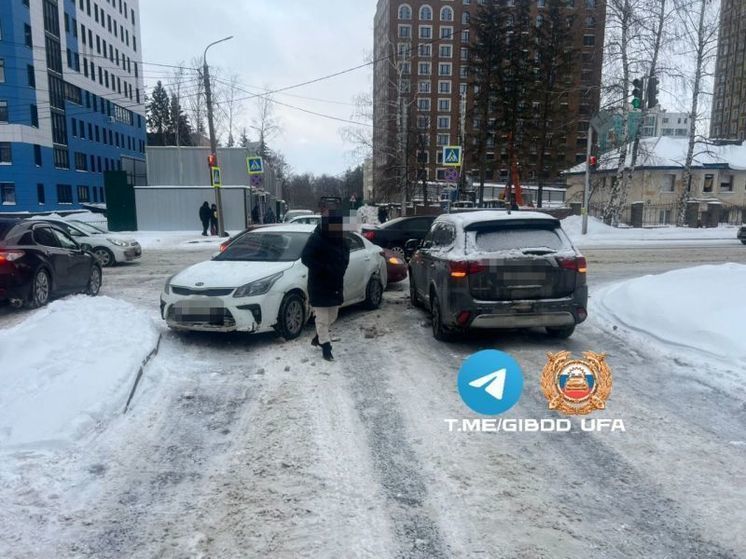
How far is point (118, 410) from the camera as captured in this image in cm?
494

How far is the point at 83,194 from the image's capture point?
188 ft

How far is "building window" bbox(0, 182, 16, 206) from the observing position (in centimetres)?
4597

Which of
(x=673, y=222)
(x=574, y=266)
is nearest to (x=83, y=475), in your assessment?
(x=574, y=266)

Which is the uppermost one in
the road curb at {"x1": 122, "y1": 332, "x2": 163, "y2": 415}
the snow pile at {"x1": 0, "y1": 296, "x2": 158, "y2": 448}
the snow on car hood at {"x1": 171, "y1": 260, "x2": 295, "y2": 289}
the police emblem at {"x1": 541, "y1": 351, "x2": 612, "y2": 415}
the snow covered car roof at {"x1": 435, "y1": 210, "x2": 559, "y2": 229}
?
the snow covered car roof at {"x1": 435, "y1": 210, "x2": 559, "y2": 229}

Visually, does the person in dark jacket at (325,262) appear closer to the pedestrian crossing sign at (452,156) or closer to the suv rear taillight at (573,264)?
the suv rear taillight at (573,264)

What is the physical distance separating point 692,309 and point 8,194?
170ft

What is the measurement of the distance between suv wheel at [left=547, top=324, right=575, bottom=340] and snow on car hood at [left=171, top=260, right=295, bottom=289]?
3.66 meters

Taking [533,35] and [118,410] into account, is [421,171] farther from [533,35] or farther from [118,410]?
[118,410]

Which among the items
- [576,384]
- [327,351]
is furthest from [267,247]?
[576,384]

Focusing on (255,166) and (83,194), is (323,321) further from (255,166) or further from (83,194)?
(83,194)

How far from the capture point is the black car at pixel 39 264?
30.7 ft

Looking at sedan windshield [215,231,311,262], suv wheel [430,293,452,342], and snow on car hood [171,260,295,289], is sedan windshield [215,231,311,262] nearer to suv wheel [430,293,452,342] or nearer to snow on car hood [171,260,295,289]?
snow on car hood [171,260,295,289]

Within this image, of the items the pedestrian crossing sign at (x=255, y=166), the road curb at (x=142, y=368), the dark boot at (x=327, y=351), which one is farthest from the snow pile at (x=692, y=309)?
the pedestrian crossing sign at (x=255, y=166)

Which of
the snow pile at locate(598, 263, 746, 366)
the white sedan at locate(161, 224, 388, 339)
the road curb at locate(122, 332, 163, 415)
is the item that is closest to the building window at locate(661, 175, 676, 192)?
the snow pile at locate(598, 263, 746, 366)
